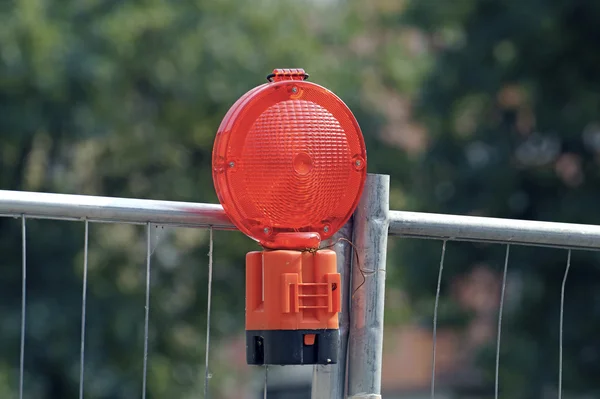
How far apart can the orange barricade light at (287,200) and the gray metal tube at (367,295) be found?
0.43 ft

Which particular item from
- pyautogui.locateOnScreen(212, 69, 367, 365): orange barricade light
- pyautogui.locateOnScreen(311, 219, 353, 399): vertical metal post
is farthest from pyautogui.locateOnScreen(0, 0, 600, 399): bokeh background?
pyautogui.locateOnScreen(212, 69, 367, 365): orange barricade light

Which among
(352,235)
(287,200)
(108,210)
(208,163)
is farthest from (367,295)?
(208,163)

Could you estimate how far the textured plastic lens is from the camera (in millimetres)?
2076

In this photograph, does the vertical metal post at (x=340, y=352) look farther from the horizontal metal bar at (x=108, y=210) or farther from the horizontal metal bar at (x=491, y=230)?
the horizontal metal bar at (x=108, y=210)

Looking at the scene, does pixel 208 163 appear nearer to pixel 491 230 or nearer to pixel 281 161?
pixel 491 230

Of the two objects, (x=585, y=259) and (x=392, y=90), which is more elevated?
(x=392, y=90)

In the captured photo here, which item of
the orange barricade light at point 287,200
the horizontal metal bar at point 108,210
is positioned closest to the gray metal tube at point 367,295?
the orange barricade light at point 287,200

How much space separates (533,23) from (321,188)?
11.2 m

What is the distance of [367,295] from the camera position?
7.41 ft

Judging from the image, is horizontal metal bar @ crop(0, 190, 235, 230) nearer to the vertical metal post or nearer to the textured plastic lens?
the textured plastic lens

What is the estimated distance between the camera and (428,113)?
46.4 ft

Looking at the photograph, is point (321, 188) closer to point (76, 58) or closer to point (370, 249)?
point (370, 249)

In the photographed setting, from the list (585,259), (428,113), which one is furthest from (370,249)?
(428,113)

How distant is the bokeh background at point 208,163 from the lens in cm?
1276
